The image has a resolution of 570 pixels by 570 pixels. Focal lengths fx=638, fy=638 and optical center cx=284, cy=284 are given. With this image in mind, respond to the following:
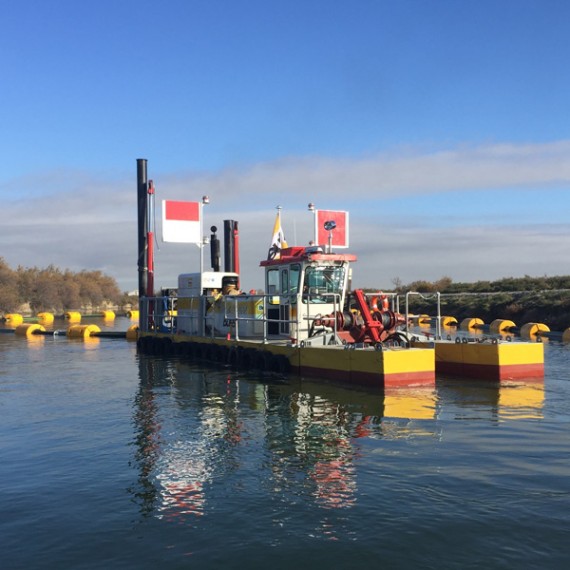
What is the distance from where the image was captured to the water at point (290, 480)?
6.23 meters

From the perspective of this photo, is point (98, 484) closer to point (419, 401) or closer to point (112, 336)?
point (419, 401)

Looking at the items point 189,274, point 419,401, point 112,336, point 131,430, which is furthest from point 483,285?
point 131,430

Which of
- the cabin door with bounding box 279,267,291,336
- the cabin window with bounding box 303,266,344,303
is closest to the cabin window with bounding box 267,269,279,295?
the cabin door with bounding box 279,267,291,336

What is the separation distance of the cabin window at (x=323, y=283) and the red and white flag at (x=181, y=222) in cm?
847

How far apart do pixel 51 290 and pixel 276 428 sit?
93.5 m

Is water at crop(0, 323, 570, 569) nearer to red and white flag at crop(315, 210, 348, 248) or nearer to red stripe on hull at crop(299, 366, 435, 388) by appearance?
red stripe on hull at crop(299, 366, 435, 388)

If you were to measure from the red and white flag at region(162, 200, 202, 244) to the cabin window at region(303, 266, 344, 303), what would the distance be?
847 cm

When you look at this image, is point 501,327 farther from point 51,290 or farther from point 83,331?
point 51,290

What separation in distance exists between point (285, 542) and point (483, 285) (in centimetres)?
6269

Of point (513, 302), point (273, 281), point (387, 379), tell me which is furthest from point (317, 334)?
point (513, 302)

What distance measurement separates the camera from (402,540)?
21.0ft

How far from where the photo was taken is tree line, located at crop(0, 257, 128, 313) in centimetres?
9088

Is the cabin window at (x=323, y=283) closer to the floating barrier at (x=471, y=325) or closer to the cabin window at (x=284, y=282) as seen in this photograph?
the cabin window at (x=284, y=282)

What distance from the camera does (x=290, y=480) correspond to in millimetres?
8438
